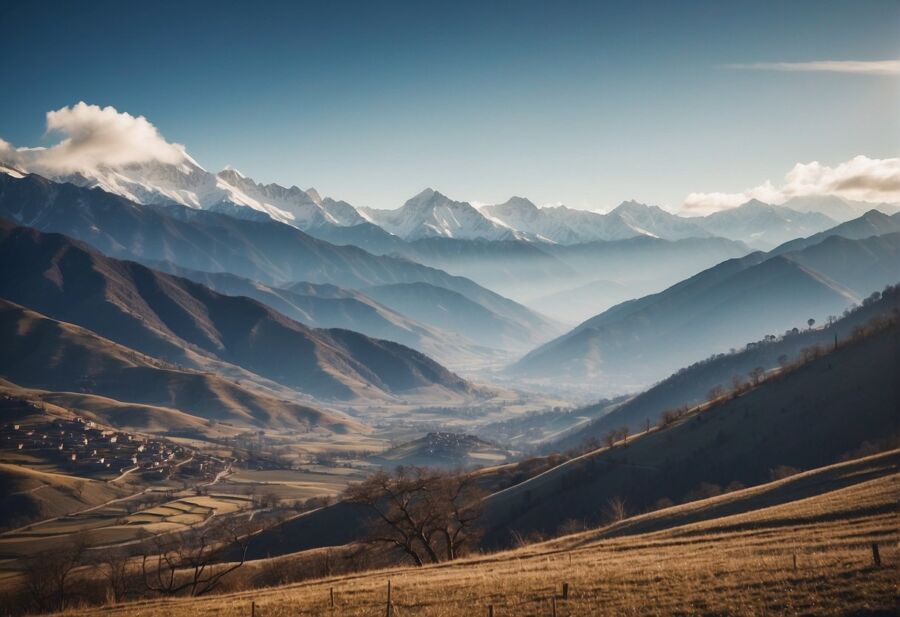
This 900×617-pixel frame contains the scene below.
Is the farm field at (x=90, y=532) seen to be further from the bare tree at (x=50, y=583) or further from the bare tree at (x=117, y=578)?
the bare tree at (x=50, y=583)

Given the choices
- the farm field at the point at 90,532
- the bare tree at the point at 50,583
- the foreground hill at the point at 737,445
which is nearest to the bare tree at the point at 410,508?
the bare tree at the point at 50,583

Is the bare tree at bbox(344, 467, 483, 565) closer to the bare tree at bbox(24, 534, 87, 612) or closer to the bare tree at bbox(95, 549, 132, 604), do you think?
the bare tree at bbox(95, 549, 132, 604)

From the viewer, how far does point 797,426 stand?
450 feet

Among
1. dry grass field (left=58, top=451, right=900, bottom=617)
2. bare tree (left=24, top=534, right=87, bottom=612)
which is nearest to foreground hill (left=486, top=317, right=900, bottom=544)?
bare tree (left=24, top=534, right=87, bottom=612)

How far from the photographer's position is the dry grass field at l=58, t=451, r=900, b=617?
83.1 ft

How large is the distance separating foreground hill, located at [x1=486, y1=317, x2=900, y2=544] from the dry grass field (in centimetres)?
7475

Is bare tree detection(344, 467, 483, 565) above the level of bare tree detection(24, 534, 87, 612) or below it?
above

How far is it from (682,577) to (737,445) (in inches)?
4750

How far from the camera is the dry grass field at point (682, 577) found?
83.1 ft

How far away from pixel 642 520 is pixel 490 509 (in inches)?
2812

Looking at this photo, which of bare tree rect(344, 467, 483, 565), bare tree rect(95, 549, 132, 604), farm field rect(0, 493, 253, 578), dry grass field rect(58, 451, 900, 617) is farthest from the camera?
farm field rect(0, 493, 253, 578)

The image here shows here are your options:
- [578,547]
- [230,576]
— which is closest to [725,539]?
[578,547]

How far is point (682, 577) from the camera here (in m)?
30.3

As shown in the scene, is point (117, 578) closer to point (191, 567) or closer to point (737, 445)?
point (191, 567)
